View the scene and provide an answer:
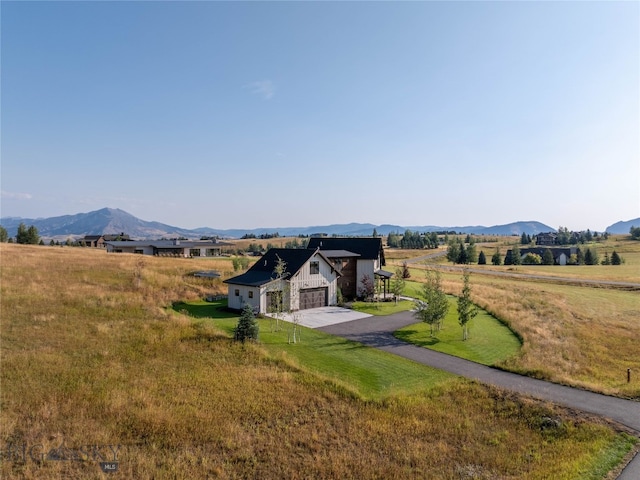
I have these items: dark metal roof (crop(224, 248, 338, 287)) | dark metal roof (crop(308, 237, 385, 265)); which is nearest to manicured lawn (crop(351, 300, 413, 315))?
dark metal roof (crop(308, 237, 385, 265))

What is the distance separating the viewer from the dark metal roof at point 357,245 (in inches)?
1912

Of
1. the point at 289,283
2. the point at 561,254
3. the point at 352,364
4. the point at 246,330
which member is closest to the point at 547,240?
the point at 561,254

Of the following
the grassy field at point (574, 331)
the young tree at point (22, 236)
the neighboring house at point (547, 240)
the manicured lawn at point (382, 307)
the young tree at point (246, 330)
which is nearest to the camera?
the grassy field at point (574, 331)

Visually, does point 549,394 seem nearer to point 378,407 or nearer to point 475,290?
point 378,407

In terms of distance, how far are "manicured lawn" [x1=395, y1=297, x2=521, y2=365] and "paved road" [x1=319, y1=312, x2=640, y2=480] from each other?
3.86ft

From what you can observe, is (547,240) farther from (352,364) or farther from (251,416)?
(251,416)

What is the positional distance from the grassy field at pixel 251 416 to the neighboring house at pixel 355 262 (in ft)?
68.0

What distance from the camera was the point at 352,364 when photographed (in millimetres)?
22609

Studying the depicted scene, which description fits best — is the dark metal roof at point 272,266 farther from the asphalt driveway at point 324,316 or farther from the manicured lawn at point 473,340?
the manicured lawn at point 473,340

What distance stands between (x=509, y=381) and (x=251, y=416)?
47.5ft

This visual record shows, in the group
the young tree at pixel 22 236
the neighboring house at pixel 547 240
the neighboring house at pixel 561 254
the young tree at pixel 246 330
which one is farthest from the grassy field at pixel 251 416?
the neighboring house at pixel 547 240

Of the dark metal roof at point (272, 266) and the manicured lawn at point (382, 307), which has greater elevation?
the dark metal roof at point (272, 266)

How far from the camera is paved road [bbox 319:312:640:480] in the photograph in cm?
1662

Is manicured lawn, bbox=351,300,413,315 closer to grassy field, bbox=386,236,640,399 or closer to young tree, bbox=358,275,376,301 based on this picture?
young tree, bbox=358,275,376,301
